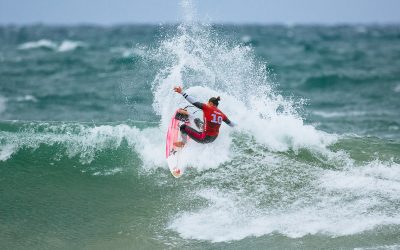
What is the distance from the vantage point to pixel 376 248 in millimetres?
8531

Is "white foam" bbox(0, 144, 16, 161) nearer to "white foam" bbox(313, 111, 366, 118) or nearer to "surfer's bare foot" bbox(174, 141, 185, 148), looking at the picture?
"surfer's bare foot" bbox(174, 141, 185, 148)

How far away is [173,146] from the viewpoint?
38.6ft

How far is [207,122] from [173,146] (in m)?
1.15

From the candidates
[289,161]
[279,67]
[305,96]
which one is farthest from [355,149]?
[279,67]

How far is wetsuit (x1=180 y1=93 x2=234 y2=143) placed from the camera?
36.0 feet

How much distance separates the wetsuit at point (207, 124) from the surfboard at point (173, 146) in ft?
1.20

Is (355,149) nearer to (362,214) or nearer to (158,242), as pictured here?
(362,214)

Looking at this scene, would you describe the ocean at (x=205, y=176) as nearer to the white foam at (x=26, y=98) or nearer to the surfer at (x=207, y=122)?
the surfer at (x=207, y=122)

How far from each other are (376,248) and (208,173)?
3.99 metres

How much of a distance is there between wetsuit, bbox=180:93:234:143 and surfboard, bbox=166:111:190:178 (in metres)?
0.37

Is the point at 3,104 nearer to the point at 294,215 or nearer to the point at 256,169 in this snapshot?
the point at 256,169

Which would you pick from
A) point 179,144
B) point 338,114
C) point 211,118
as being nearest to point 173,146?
point 179,144

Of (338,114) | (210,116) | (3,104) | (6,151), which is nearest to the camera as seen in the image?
(210,116)

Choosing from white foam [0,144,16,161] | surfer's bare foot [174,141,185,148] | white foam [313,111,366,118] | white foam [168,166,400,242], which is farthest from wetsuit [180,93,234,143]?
white foam [313,111,366,118]
